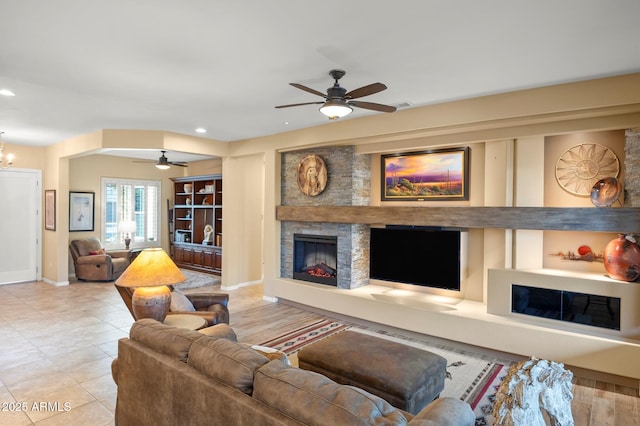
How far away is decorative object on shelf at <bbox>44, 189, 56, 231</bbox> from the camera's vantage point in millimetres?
7284

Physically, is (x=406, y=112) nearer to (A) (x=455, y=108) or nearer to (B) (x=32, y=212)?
(A) (x=455, y=108)

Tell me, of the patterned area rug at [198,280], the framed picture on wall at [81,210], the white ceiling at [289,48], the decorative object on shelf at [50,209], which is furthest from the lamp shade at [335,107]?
the framed picture on wall at [81,210]

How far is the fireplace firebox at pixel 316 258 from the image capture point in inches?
221

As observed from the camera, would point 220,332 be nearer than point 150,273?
Yes

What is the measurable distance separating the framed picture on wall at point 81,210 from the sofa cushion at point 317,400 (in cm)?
824

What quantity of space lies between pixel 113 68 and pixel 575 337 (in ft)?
16.2

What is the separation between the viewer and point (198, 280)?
25.3 feet

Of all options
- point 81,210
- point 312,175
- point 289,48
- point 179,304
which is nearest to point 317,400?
point 289,48

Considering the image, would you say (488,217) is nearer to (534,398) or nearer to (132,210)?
(534,398)

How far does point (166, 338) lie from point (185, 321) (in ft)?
4.45

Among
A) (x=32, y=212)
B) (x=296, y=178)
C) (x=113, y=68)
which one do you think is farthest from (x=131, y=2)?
(x=32, y=212)

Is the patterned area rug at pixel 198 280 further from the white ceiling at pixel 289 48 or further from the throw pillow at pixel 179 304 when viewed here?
the white ceiling at pixel 289 48

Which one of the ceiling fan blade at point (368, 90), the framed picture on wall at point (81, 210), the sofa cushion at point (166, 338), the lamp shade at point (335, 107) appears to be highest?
the ceiling fan blade at point (368, 90)

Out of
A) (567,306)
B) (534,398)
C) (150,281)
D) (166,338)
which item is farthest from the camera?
(567,306)
